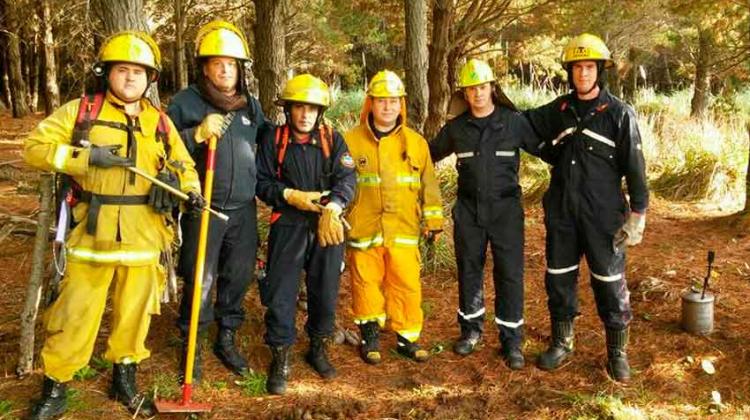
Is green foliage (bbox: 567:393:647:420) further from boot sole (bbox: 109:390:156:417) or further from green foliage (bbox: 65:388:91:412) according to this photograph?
green foliage (bbox: 65:388:91:412)

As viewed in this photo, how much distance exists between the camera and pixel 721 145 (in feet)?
31.3

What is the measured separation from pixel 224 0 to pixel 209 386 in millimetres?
13688

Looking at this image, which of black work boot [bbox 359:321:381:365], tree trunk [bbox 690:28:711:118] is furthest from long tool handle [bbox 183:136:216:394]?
tree trunk [bbox 690:28:711:118]

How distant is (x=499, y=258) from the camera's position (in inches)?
182

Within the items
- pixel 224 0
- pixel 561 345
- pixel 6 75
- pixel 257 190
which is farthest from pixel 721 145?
pixel 6 75

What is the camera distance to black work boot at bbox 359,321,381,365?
474cm

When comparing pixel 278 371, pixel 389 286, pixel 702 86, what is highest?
pixel 702 86

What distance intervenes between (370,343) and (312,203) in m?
1.28

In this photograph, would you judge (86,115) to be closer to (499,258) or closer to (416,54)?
(499,258)

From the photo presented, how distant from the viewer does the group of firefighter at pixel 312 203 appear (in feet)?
11.8

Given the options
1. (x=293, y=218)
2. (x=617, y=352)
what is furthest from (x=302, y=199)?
(x=617, y=352)

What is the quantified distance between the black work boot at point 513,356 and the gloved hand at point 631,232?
1037mm

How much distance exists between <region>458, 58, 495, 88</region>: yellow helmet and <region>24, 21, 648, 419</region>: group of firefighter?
0.4 inches

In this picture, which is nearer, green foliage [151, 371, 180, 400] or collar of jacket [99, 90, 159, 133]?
collar of jacket [99, 90, 159, 133]
